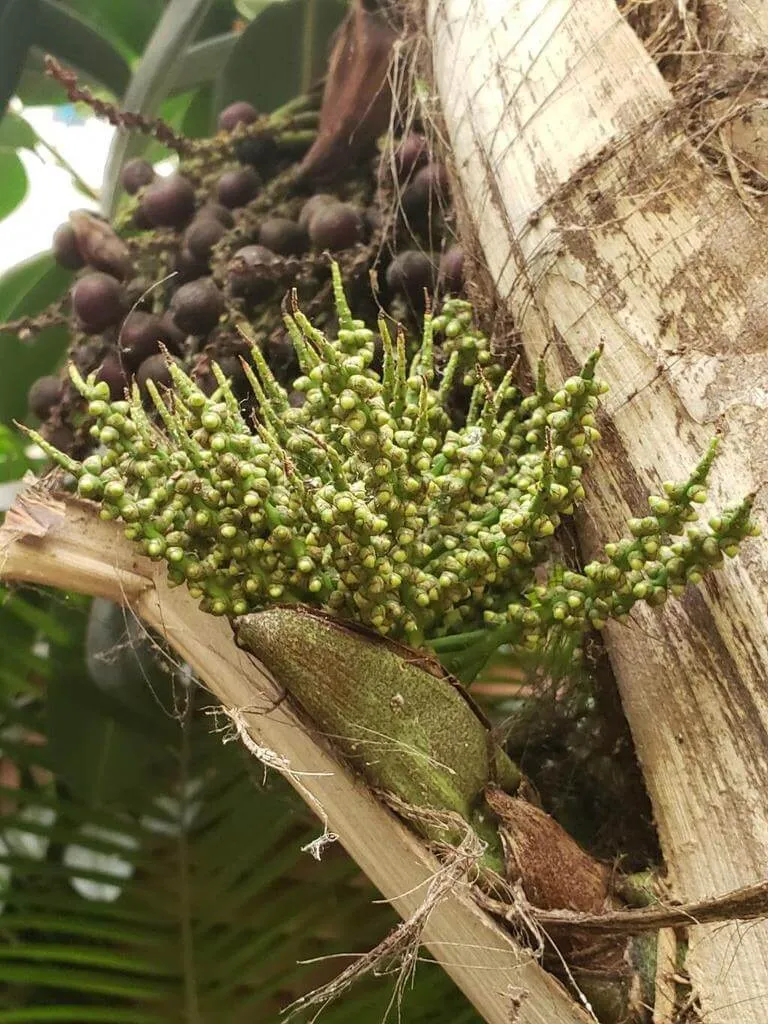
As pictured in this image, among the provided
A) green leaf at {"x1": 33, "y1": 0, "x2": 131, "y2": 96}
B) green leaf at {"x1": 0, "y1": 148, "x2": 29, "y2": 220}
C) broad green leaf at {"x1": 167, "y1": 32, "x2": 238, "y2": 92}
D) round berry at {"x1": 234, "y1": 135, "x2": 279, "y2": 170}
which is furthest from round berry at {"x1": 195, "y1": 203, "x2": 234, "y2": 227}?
green leaf at {"x1": 0, "y1": 148, "x2": 29, "y2": 220}

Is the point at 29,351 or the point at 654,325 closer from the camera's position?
the point at 654,325

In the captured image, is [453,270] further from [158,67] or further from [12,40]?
[12,40]

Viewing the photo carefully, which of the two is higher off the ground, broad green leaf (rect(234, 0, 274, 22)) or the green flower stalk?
broad green leaf (rect(234, 0, 274, 22))

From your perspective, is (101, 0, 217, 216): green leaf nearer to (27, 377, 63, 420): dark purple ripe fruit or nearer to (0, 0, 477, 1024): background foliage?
(0, 0, 477, 1024): background foliage

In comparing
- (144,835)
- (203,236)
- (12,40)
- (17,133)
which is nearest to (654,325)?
(203,236)

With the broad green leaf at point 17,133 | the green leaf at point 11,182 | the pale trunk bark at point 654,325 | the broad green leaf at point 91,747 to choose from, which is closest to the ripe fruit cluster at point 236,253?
the pale trunk bark at point 654,325

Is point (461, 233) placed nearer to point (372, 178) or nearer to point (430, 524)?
point (372, 178)
